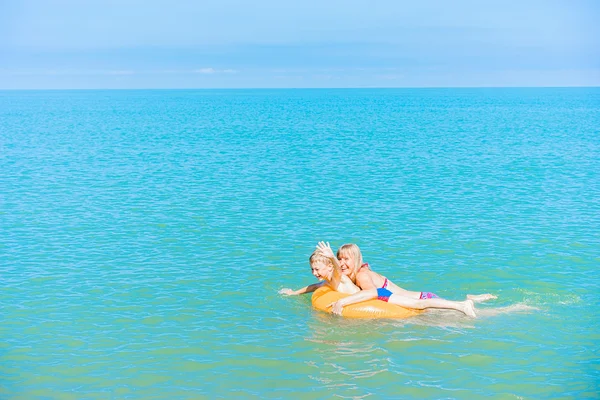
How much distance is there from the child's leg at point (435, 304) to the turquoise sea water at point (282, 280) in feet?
0.64

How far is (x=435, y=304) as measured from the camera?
36.5ft

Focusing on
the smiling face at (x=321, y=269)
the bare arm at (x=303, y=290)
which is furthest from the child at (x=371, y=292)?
the bare arm at (x=303, y=290)

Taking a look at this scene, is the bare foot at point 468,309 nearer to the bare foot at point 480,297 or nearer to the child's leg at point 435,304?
the child's leg at point 435,304

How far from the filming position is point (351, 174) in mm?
28250

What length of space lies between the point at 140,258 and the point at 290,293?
407cm

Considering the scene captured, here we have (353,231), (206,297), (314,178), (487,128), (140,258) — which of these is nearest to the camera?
(206,297)

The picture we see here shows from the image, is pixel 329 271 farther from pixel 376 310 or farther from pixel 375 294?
pixel 376 310

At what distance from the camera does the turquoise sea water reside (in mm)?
9367

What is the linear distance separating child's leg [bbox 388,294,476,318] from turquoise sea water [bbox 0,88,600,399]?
0.64ft

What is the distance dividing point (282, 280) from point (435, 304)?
11.5 feet

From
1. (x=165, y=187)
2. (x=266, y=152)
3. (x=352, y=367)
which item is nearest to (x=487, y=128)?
(x=266, y=152)

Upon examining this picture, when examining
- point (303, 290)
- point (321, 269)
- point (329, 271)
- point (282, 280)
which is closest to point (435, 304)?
point (329, 271)

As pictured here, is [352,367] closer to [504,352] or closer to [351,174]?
[504,352]

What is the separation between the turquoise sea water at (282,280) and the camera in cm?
937
